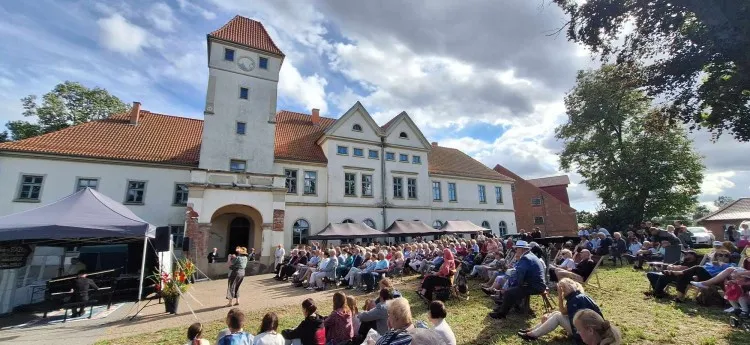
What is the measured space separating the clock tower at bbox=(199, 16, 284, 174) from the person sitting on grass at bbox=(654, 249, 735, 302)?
1894 centimetres

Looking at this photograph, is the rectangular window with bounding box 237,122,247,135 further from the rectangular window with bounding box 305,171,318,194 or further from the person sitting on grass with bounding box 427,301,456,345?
the person sitting on grass with bounding box 427,301,456,345

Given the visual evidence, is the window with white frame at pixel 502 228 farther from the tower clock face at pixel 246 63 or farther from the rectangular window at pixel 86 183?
the rectangular window at pixel 86 183

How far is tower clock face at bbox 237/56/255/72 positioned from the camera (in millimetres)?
21422

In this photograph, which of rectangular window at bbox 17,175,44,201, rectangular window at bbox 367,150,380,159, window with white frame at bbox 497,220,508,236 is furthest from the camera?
window with white frame at bbox 497,220,508,236

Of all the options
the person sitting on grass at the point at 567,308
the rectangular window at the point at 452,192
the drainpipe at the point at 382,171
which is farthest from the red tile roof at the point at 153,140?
the person sitting on grass at the point at 567,308

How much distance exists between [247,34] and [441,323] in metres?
23.7

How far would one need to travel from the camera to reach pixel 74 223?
870 cm

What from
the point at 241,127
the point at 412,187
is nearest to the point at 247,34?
the point at 241,127

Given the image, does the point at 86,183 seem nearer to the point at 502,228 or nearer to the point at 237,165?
the point at 237,165

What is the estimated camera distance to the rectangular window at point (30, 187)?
16375 millimetres

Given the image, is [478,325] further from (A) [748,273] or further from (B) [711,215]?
(B) [711,215]

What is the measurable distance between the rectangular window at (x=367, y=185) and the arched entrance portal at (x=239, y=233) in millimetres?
7828

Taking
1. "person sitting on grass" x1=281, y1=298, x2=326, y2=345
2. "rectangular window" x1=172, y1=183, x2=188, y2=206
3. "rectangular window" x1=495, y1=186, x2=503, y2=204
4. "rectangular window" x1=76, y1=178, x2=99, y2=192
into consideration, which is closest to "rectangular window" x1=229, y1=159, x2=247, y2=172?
"rectangular window" x1=172, y1=183, x2=188, y2=206

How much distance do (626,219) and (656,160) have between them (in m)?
4.94
